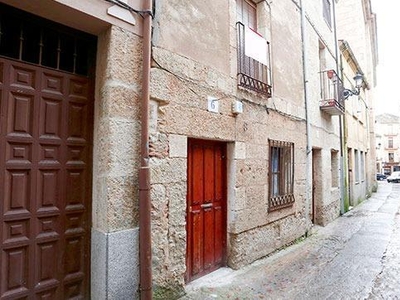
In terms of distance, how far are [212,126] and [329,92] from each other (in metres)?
5.95

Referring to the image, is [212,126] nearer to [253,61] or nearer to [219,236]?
A: [219,236]

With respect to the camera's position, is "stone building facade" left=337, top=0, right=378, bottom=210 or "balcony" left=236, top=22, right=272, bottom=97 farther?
"stone building facade" left=337, top=0, right=378, bottom=210

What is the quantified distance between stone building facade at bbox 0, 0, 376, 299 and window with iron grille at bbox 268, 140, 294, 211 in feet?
1.75

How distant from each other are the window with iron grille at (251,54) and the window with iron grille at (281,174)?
113 centimetres

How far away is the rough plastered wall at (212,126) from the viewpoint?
127 inches

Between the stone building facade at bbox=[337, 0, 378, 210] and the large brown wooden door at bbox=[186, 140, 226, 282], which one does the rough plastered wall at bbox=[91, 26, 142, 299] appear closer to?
the large brown wooden door at bbox=[186, 140, 226, 282]

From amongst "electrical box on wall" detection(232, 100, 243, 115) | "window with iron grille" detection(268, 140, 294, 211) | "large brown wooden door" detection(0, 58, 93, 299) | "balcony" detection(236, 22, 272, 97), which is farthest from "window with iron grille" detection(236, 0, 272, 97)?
"large brown wooden door" detection(0, 58, 93, 299)

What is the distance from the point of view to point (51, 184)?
271 cm

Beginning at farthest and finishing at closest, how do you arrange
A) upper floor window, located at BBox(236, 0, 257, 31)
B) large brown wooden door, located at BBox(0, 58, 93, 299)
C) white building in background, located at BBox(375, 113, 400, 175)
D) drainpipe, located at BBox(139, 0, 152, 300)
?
white building in background, located at BBox(375, 113, 400, 175), upper floor window, located at BBox(236, 0, 257, 31), drainpipe, located at BBox(139, 0, 152, 300), large brown wooden door, located at BBox(0, 58, 93, 299)

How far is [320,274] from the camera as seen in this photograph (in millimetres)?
4285

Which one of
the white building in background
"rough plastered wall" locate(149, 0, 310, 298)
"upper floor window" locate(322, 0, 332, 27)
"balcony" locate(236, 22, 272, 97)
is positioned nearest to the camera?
"rough plastered wall" locate(149, 0, 310, 298)

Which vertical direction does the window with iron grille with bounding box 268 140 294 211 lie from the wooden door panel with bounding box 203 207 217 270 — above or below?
above

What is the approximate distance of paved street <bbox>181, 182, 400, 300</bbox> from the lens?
11.8 ft

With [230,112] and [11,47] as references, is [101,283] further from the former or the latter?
[230,112]
